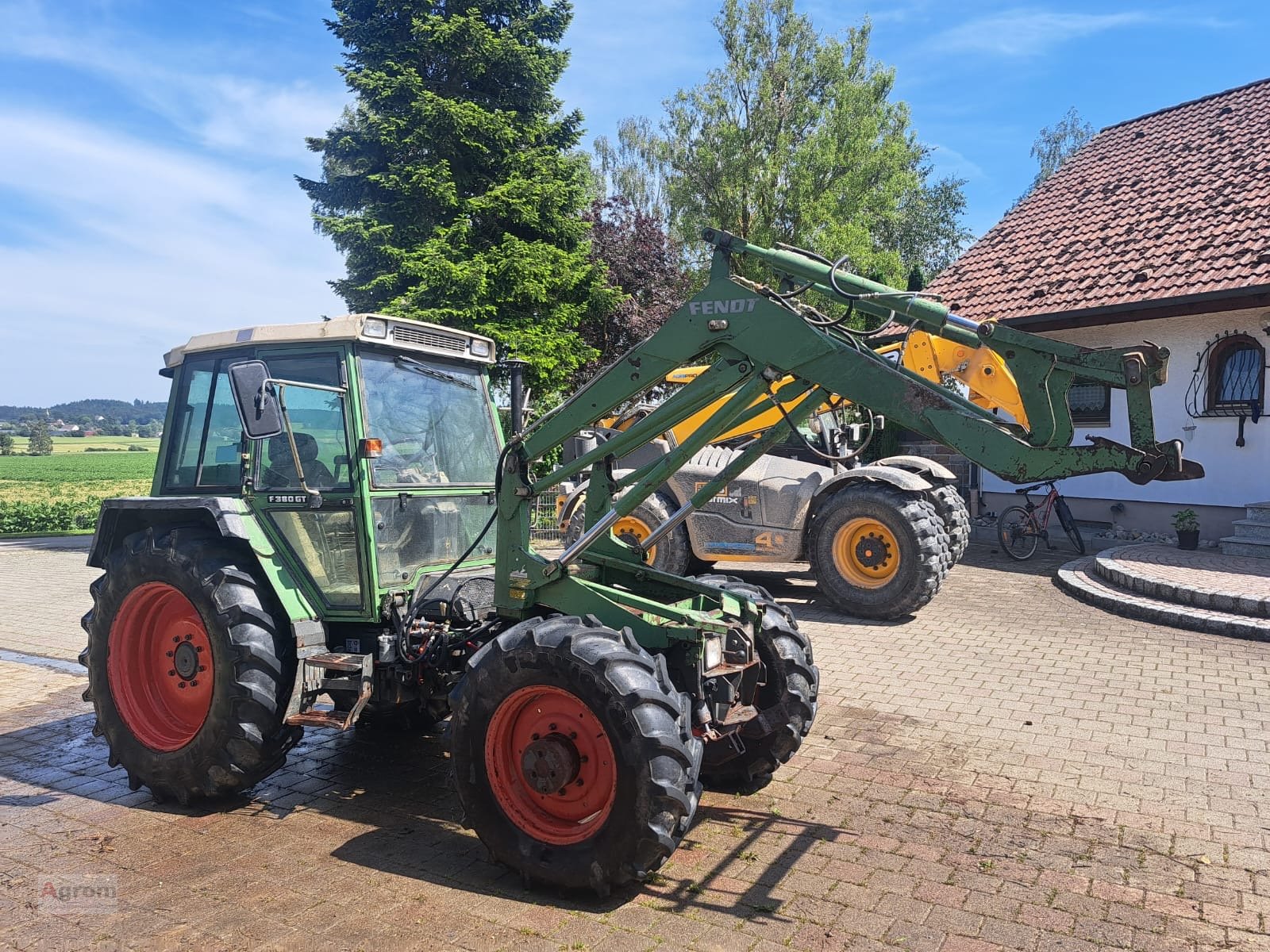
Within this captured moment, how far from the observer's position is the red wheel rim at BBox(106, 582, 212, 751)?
15.2 feet

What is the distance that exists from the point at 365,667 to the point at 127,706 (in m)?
1.46

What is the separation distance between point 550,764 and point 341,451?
201cm

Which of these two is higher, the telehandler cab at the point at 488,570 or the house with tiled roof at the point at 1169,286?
the house with tiled roof at the point at 1169,286

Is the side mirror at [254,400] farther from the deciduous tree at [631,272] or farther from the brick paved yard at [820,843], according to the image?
the deciduous tree at [631,272]

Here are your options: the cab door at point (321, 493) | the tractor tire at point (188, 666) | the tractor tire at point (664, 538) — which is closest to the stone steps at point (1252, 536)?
the tractor tire at point (664, 538)

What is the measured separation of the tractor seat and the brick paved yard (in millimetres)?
1631

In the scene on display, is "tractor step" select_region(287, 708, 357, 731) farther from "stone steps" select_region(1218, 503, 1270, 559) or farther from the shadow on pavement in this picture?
"stone steps" select_region(1218, 503, 1270, 559)

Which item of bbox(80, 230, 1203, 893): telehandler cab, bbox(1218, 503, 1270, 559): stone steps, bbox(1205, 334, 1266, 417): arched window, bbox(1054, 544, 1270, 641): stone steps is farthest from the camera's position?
bbox(1205, 334, 1266, 417): arched window

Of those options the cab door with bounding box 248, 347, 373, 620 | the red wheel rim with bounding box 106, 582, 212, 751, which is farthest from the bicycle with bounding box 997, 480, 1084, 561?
the red wheel rim with bounding box 106, 582, 212, 751

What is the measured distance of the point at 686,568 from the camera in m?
→ 10.3

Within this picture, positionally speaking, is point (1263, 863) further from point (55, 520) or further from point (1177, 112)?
point (55, 520)

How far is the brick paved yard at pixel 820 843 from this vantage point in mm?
3254

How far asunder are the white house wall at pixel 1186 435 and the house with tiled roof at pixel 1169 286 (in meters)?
0.02

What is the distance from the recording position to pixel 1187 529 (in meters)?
11.2
